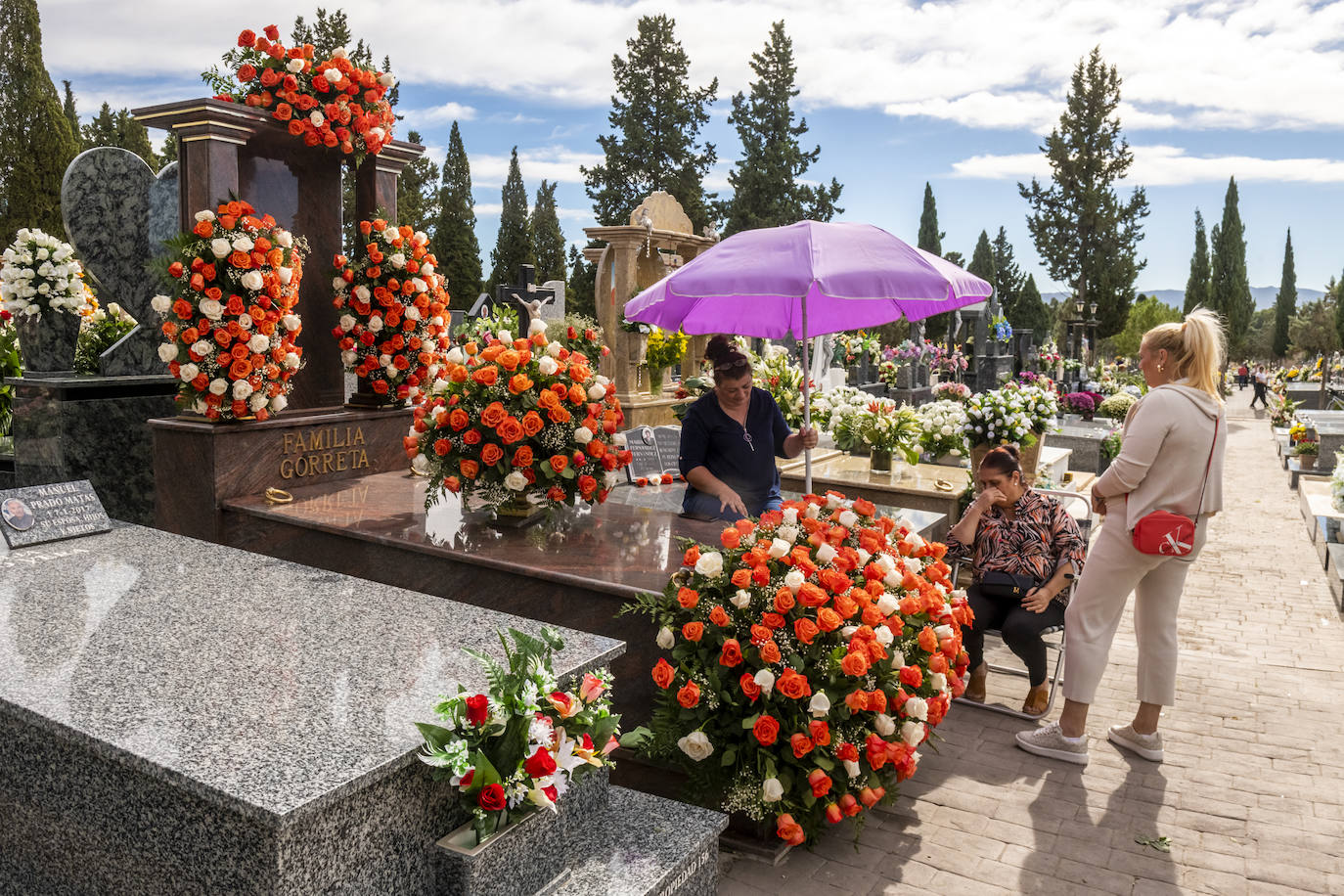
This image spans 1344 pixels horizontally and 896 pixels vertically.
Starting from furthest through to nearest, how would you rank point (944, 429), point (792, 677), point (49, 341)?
1. point (944, 429)
2. point (49, 341)
3. point (792, 677)

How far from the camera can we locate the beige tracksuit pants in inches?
174

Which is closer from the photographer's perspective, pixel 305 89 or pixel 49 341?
pixel 305 89

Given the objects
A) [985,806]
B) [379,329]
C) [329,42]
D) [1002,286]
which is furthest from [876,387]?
[1002,286]

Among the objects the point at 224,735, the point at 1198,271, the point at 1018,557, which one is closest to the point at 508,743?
the point at 224,735

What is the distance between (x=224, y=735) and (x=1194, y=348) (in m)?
4.16

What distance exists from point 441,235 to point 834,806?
122ft

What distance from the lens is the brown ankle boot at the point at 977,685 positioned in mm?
5184

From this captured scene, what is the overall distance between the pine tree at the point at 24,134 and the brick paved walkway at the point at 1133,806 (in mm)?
29333

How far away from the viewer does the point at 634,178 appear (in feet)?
123

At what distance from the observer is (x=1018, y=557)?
4914 mm

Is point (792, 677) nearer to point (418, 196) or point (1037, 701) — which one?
point (1037, 701)

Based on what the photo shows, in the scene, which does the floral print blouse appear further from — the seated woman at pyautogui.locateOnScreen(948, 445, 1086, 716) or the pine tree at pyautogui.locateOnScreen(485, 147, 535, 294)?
the pine tree at pyautogui.locateOnScreen(485, 147, 535, 294)

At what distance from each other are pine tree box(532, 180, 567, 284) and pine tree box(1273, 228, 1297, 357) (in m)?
45.4

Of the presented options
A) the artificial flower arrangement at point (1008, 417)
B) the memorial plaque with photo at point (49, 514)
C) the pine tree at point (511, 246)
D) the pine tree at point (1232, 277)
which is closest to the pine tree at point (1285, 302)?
the pine tree at point (1232, 277)
